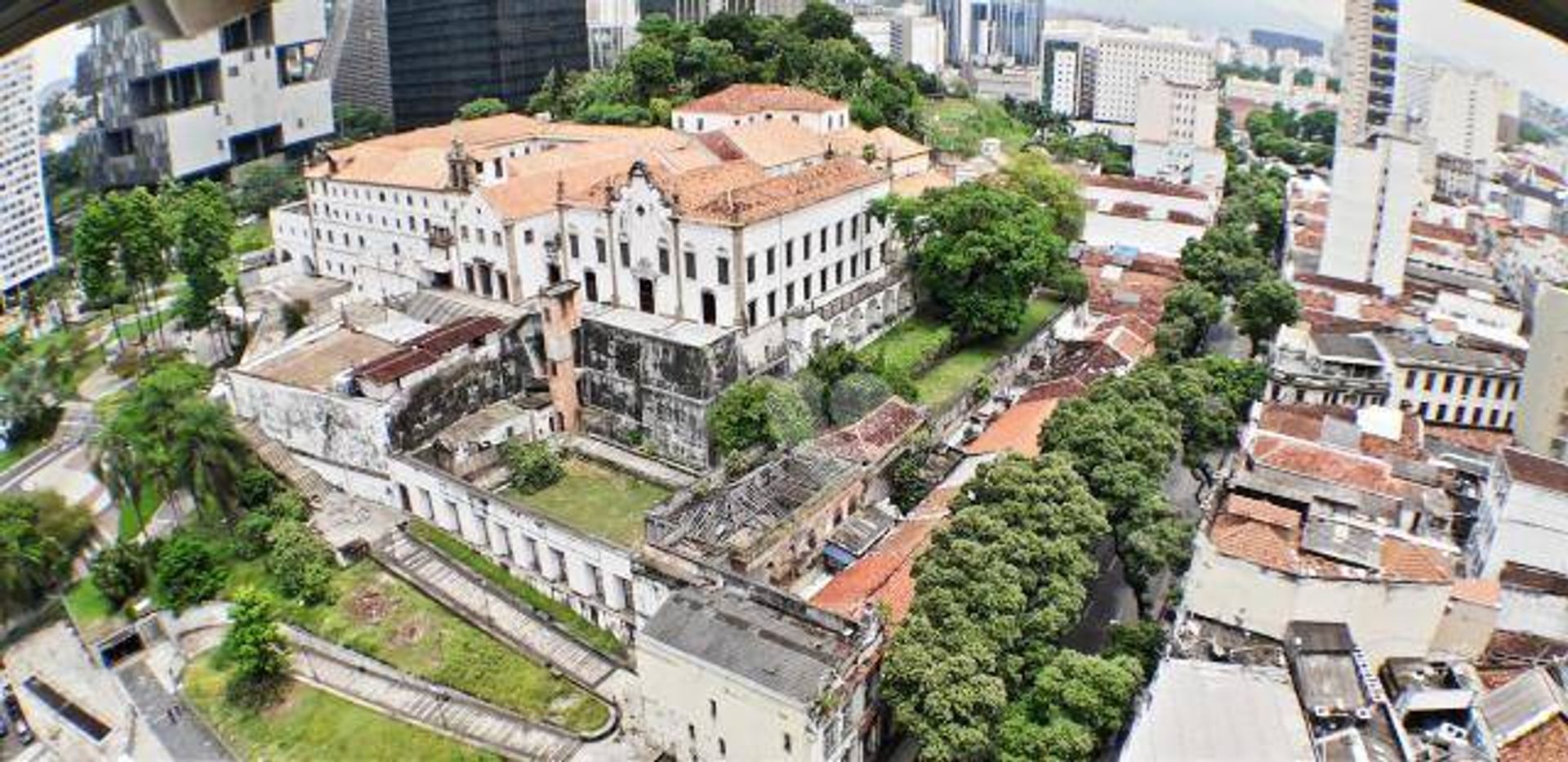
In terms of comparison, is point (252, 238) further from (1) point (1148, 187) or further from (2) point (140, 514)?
(1) point (1148, 187)

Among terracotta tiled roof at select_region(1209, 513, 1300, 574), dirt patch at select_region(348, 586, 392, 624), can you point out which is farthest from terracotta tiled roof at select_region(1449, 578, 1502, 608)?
dirt patch at select_region(348, 586, 392, 624)

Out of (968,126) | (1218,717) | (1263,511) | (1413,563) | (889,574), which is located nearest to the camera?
(1218,717)

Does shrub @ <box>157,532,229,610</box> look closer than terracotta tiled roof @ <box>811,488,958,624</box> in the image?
No

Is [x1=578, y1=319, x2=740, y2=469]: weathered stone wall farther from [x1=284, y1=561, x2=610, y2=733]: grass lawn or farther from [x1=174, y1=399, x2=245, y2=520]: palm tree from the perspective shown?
[x1=174, y1=399, x2=245, y2=520]: palm tree

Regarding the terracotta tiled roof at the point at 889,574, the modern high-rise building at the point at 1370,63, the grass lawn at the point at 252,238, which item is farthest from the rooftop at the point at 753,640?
the modern high-rise building at the point at 1370,63

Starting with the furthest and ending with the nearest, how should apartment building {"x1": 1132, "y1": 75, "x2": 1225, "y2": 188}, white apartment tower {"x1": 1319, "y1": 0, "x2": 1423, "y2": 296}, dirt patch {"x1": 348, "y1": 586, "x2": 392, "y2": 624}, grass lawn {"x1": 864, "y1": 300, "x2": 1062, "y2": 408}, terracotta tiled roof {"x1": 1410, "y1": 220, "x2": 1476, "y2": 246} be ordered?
apartment building {"x1": 1132, "y1": 75, "x2": 1225, "y2": 188}, terracotta tiled roof {"x1": 1410, "y1": 220, "x2": 1476, "y2": 246}, white apartment tower {"x1": 1319, "y1": 0, "x2": 1423, "y2": 296}, grass lawn {"x1": 864, "y1": 300, "x2": 1062, "y2": 408}, dirt patch {"x1": 348, "y1": 586, "x2": 392, "y2": 624}

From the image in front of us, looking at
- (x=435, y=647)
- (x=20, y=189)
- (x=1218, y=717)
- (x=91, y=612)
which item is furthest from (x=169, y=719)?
(x=20, y=189)

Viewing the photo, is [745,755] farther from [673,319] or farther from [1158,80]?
[1158,80]
